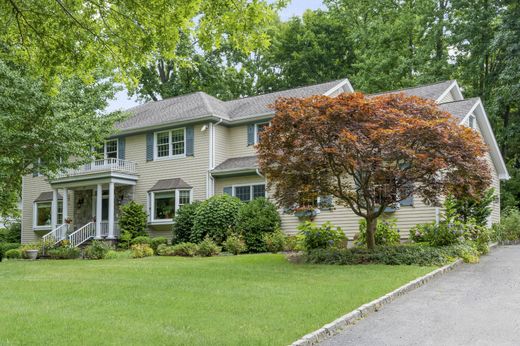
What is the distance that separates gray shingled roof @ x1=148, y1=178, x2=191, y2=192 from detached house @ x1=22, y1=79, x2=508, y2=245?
0.14 ft

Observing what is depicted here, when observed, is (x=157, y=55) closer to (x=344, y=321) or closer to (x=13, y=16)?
(x=13, y=16)

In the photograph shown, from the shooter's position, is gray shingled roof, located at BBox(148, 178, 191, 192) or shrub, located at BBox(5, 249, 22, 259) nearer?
shrub, located at BBox(5, 249, 22, 259)

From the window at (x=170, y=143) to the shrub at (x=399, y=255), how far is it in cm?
1072

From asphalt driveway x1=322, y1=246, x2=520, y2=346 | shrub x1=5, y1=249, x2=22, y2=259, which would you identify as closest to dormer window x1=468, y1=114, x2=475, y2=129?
asphalt driveway x1=322, y1=246, x2=520, y2=346

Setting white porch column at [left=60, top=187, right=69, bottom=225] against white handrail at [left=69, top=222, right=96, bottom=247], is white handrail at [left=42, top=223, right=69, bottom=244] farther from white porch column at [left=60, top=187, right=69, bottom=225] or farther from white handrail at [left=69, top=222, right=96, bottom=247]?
white handrail at [left=69, top=222, right=96, bottom=247]

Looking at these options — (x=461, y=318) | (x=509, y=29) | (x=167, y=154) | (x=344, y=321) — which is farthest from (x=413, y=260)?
(x=509, y=29)

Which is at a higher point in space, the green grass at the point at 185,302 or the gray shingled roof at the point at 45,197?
the gray shingled roof at the point at 45,197

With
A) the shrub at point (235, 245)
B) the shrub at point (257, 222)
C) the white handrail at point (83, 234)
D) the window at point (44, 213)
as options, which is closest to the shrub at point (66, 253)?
the white handrail at point (83, 234)

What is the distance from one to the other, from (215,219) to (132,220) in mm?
4748

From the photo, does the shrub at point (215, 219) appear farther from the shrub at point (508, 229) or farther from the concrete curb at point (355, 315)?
the concrete curb at point (355, 315)

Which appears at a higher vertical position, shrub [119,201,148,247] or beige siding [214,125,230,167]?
beige siding [214,125,230,167]

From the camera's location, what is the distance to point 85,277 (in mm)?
11781

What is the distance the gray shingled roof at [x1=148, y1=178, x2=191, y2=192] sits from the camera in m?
22.6

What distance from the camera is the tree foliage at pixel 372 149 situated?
487 inches
